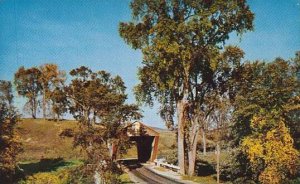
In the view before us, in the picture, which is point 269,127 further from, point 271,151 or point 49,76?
point 49,76

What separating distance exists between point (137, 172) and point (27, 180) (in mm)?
17223

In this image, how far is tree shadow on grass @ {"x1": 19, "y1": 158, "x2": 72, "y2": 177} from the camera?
1627 inches

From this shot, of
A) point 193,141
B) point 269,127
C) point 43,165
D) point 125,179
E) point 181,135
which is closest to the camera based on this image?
point 269,127

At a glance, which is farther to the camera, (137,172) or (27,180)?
(137,172)

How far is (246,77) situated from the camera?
137 feet

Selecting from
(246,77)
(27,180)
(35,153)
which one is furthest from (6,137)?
(35,153)

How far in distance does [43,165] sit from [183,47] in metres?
23.6

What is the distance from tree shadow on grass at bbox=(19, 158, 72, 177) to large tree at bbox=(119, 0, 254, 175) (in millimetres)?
13446

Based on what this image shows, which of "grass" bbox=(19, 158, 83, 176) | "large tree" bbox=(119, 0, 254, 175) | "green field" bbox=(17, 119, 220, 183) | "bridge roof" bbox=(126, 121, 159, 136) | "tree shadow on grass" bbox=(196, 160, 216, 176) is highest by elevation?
"large tree" bbox=(119, 0, 254, 175)

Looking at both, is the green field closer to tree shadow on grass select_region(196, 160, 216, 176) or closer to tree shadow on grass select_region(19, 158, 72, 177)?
tree shadow on grass select_region(19, 158, 72, 177)

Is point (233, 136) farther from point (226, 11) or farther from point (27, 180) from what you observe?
point (27, 180)

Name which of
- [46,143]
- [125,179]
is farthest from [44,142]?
[125,179]

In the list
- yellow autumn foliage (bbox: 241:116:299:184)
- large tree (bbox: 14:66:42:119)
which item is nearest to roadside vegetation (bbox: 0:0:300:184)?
yellow autumn foliage (bbox: 241:116:299:184)

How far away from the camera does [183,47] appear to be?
35719mm
